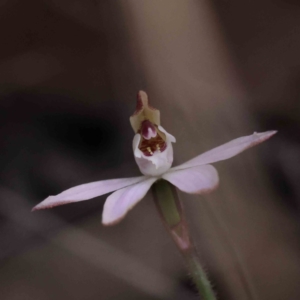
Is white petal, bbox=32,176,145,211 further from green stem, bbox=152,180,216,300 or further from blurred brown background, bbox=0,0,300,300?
blurred brown background, bbox=0,0,300,300

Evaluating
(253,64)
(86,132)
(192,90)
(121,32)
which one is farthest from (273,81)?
(86,132)

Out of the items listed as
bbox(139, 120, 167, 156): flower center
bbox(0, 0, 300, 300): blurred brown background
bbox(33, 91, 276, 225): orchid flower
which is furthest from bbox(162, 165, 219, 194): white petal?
bbox(0, 0, 300, 300): blurred brown background

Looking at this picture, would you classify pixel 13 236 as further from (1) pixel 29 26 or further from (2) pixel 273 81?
(2) pixel 273 81

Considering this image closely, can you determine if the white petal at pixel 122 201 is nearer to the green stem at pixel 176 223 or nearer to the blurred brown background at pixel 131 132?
the green stem at pixel 176 223

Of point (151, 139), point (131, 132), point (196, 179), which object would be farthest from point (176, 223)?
Answer: point (131, 132)

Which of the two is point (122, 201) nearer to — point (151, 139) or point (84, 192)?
point (84, 192)
